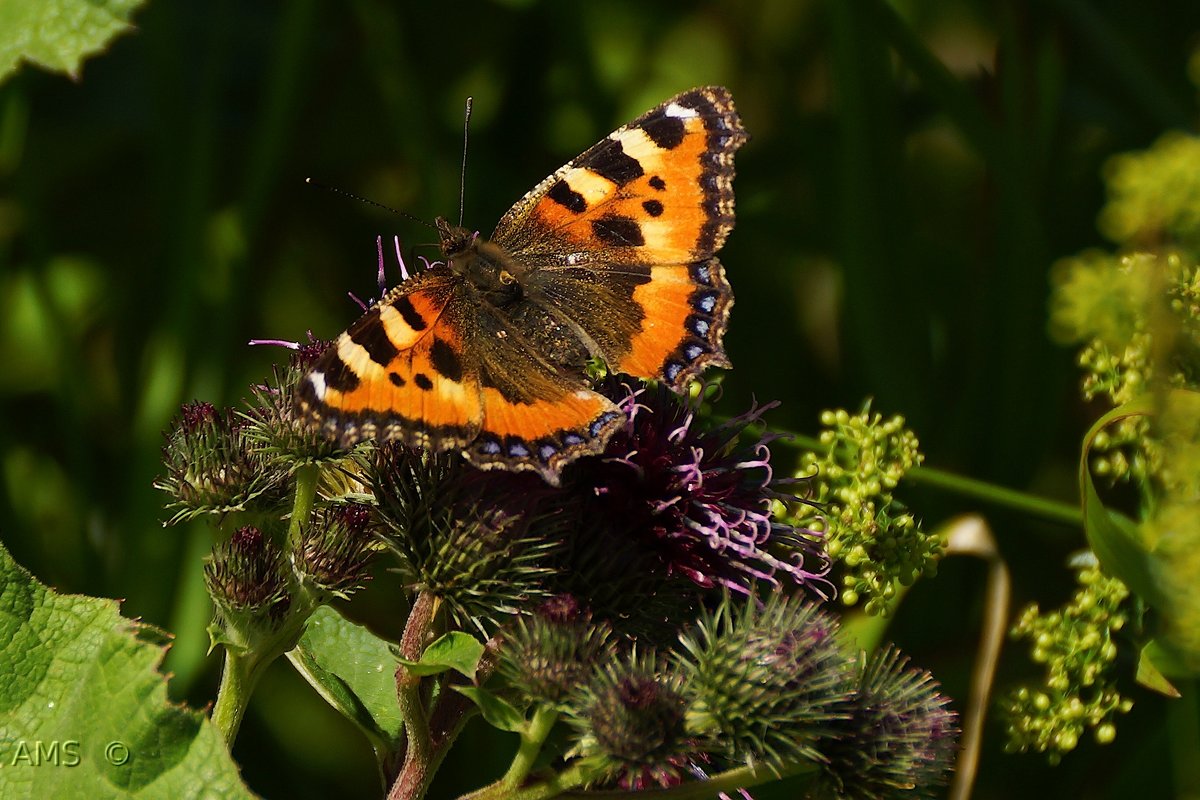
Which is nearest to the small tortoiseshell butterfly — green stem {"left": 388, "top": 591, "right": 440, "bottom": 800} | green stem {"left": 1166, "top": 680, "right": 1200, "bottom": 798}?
green stem {"left": 388, "top": 591, "right": 440, "bottom": 800}

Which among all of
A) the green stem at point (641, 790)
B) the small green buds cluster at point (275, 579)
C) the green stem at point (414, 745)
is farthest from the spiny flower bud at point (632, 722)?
the small green buds cluster at point (275, 579)

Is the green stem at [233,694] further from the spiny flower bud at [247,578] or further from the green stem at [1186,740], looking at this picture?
the green stem at [1186,740]

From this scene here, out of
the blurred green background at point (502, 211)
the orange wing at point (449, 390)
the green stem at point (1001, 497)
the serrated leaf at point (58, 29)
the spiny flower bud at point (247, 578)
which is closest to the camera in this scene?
the spiny flower bud at point (247, 578)

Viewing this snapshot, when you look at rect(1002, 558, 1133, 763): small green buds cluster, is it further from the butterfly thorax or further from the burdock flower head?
the butterfly thorax

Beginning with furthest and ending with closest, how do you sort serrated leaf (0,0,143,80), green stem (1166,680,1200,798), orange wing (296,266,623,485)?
serrated leaf (0,0,143,80) → green stem (1166,680,1200,798) → orange wing (296,266,623,485)

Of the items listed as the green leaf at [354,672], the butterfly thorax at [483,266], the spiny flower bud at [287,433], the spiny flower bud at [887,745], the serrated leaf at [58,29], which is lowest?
the green leaf at [354,672]

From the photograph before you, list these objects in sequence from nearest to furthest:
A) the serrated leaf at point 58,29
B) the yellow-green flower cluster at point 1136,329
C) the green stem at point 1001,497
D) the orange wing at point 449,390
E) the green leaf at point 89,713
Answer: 1. the yellow-green flower cluster at point 1136,329
2. the green leaf at point 89,713
3. the orange wing at point 449,390
4. the green stem at point 1001,497
5. the serrated leaf at point 58,29

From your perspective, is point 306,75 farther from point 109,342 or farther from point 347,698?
point 347,698
